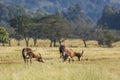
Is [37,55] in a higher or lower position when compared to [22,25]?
lower

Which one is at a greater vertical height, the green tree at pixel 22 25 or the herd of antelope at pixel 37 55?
the green tree at pixel 22 25

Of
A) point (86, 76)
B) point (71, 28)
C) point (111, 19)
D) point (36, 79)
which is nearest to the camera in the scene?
point (36, 79)

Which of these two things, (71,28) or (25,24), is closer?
(25,24)

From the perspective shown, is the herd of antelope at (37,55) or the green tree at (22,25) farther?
the green tree at (22,25)

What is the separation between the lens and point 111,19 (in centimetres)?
18112

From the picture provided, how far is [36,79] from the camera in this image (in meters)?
14.9

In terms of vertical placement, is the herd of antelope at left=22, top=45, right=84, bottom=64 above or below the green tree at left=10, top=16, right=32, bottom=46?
below

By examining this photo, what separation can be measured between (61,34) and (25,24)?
10255 millimetres

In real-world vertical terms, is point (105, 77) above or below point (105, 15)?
below

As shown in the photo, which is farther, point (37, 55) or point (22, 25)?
point (22, 25)

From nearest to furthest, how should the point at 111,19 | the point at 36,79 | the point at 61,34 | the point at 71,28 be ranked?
the point at 36,79 → the point at 61,34 → the point at 71,28 → the point at 111,19

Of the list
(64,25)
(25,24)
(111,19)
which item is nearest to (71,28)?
(64,25)

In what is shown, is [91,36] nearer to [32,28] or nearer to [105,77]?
[32,28]

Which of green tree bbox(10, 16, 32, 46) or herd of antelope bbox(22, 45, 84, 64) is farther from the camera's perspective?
green tree bbox(10, 16, 32, 46)
